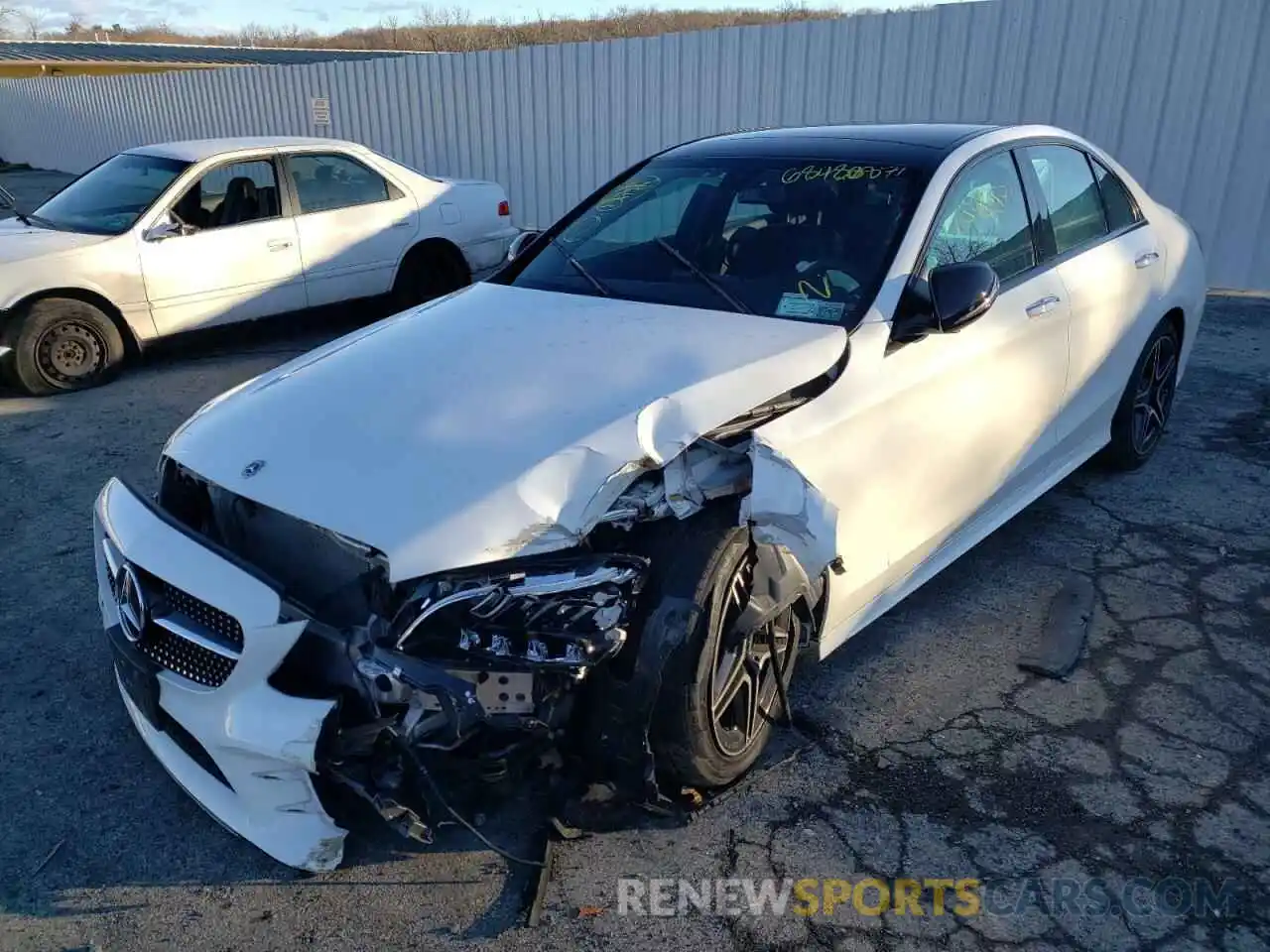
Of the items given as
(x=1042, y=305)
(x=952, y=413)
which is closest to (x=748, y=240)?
(x=952, y=413)

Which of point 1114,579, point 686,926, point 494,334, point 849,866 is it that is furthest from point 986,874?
point 494,334

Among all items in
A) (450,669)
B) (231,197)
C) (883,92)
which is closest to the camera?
(450,669)

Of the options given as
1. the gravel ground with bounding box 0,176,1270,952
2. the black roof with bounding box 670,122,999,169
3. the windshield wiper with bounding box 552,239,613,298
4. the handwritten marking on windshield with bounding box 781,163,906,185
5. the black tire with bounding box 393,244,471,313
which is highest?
the black roof with bounding box 670,122,999,169

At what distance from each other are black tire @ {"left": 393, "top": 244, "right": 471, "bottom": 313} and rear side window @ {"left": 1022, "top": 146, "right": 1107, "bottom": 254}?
5096 mm

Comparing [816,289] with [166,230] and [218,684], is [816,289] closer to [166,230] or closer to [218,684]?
[218,684]

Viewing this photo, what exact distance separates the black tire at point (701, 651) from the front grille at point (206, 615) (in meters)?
0.98

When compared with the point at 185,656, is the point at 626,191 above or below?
above

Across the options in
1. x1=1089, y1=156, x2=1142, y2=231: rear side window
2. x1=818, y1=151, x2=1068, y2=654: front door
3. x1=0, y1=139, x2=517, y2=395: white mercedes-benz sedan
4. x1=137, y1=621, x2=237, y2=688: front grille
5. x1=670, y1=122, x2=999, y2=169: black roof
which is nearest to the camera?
x1=137, y1=621, x2=237, y2=688: front grille

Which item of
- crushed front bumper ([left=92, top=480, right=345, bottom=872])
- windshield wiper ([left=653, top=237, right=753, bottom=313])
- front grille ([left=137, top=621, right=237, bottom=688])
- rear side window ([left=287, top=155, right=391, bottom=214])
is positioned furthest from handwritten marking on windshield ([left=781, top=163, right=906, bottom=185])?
rear side window ([left=287, top=155, right=391, bottom=214])

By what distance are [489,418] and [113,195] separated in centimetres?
579

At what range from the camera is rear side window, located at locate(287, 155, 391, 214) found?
24.0ft

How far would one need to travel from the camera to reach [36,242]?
6.45 metres

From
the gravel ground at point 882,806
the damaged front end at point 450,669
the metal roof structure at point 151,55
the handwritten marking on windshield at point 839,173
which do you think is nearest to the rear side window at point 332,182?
the gravel ground at point 882,806

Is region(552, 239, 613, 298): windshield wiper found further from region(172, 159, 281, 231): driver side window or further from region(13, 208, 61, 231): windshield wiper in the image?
region(13, 208, 61, 231): windshield wiper
